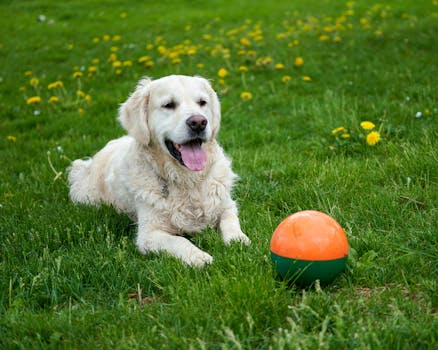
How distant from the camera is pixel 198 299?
8.39 ft

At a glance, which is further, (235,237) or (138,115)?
(138,115)

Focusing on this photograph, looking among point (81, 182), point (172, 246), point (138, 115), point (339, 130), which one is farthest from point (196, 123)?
point (339, 130)

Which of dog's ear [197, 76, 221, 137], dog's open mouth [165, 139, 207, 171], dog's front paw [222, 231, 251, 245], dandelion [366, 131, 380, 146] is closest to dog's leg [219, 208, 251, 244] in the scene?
dog's front paw [222, 231, 251, 245]

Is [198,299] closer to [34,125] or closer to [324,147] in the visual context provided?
[324,147]

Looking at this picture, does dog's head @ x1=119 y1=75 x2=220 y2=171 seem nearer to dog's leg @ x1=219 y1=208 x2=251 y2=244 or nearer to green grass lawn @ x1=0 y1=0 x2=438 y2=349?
dog's leg @ x1=219 y1=208 x2=251 y2=244

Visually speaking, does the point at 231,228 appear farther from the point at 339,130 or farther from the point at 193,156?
the point at 339,130

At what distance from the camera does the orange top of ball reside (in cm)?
260

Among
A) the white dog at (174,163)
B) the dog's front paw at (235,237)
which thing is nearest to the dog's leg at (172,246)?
the white dog at (174,163)

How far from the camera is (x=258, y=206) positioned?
414 centimetres

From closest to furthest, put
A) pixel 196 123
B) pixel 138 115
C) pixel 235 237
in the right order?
1. pixel 235 237
2. pixel 196 123
3. pixel 138 115

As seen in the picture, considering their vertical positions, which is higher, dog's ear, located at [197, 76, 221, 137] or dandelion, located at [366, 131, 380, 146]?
dog's ear, located at [197, 76, 221, 137]

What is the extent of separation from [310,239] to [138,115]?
207cm

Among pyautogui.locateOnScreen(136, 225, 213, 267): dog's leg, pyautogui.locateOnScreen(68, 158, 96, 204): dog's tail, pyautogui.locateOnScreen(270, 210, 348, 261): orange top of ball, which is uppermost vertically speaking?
pyautogui.locateOnScreen(270, 210, 348, 261): orange top of ball

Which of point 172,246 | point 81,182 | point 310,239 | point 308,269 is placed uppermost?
point 310,239
